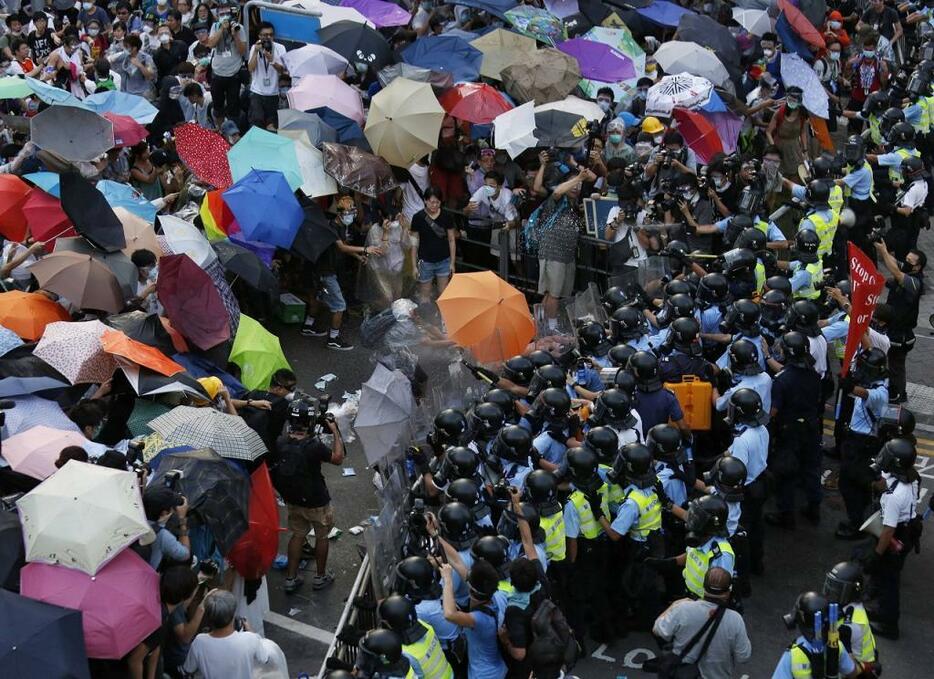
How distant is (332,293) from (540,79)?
3940 mm

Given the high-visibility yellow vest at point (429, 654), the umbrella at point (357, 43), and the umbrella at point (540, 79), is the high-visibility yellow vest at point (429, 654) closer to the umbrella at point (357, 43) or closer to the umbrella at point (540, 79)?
the umbrella at point (540, 79)

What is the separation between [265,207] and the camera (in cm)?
1345

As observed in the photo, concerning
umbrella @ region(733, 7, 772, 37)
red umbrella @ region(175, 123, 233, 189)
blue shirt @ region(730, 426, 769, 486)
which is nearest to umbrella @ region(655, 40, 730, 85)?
umbrella @ region(733, 7, 772, 37)

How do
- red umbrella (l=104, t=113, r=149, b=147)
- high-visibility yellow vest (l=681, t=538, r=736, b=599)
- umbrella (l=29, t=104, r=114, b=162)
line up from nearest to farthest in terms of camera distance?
1. high-visibility yellow vest (l=681, t=538, r=736, b=599)
2. umbrella (l=29, t=104, r=114, b=162)
3. red umbrella (l=104, t=113, r=149, b=147)

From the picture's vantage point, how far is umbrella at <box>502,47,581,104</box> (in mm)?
16453

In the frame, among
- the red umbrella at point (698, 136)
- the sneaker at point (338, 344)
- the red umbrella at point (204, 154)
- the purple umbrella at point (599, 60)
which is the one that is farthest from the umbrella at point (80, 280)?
the purple umbrella at point (599, 60)

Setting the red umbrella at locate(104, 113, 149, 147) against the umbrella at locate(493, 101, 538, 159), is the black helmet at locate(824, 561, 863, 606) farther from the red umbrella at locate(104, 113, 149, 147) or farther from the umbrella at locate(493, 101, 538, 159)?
the red umbrella at locate(104, 113, 149, 147)

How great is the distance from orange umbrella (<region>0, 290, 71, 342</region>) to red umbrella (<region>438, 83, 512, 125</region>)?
5744 millimetres

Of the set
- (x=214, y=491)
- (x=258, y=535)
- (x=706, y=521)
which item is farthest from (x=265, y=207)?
(x=706, y=521)

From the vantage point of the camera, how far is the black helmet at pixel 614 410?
1009cm

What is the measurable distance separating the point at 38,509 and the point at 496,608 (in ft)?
8.74

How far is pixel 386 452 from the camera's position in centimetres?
1070

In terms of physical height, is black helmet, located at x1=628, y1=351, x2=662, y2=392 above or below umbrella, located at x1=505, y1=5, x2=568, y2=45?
above

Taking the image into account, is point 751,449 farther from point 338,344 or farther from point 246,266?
point 338,344
